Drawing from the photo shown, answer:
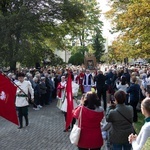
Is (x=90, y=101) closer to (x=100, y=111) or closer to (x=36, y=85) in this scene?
(x=100, y=111)

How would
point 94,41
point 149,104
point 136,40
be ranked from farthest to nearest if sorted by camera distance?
point 94,41, point 136,40, point 149,104

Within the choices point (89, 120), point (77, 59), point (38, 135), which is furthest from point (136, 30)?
point (77, 59)

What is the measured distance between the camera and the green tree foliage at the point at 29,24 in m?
25.5

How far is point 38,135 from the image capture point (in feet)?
32.4

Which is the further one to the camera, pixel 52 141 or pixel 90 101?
pixel 52 141

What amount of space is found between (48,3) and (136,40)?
33.2 feet

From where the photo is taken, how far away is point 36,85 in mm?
15695

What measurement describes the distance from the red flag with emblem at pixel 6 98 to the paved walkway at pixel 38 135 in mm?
2278

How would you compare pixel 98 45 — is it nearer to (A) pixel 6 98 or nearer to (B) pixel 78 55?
(B) pixel 78 55

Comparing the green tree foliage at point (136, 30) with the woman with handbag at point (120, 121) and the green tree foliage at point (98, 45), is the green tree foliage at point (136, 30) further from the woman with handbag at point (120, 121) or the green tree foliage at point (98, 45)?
the green tree foliage at point (98, 45)

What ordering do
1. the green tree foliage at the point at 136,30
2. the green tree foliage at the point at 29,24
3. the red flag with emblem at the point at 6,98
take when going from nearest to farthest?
the red flag with emblem at the point at 6,98
the green tree foliage at the point at 136,30
the green tree foliage at the point at 29,24

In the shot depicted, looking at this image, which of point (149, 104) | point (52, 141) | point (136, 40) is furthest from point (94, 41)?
point (149, 104)

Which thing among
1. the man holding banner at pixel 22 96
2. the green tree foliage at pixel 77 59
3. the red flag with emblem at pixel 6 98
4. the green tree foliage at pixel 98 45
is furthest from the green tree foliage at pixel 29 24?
the green tree foliage at pixel 98 45

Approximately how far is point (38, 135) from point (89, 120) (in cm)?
457
